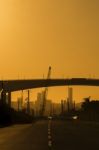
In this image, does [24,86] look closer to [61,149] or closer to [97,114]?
[97,114]

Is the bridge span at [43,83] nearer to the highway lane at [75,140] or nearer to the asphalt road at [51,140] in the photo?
the asphalt road at [51,140]

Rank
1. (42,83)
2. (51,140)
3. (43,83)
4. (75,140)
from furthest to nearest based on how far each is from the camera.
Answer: (43,83)
(42,83)
(51,140)
(75,140)

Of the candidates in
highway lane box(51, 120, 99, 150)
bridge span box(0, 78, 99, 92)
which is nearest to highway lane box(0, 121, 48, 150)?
highway lane box(51, 120, 99, 150)

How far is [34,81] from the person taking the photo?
527 ft

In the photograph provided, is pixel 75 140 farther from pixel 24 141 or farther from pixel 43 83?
pixel 43 83

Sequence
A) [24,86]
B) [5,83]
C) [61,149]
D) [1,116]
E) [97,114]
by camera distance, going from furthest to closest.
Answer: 1. [97,114]
2. [24,86]
3. [5,83]
4. [1,116]
5. [61,149]

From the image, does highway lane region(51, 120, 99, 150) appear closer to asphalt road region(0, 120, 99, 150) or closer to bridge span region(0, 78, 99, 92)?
asphalt road region(0, 120, 99, 150)

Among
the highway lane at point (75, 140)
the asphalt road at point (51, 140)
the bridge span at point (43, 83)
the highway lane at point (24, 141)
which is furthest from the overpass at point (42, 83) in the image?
the highway lane at point (24, 141)

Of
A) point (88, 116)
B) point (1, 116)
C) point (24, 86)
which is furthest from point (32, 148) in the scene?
point (88, 116)

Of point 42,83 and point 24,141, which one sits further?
point 42,83

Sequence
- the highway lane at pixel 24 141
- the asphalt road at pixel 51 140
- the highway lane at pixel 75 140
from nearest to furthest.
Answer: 1. the highway lane at pixel 75 140
2. the asphalt road at pixel 51 140
3. the highway lane at pixel 24 141

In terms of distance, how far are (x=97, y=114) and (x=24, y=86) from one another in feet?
112

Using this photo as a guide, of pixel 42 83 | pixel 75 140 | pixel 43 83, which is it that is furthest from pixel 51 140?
pixel 43 83

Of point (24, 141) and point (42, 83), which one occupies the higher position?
point (42, 83)
